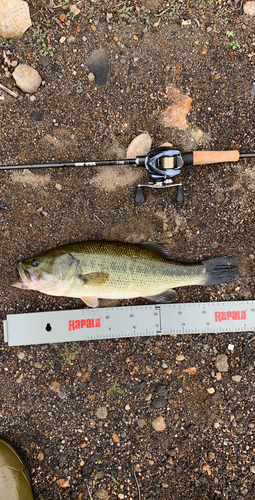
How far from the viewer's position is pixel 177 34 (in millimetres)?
3742

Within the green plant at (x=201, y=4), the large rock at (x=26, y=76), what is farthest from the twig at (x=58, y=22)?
the green plant at (x=201, y=4)

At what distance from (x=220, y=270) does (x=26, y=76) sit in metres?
3.46

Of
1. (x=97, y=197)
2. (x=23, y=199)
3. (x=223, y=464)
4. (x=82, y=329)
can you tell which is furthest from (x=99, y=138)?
(x=223, y=464)

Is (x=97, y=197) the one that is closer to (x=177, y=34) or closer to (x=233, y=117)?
(x=233, y=117)

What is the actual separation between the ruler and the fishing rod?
4.70ft

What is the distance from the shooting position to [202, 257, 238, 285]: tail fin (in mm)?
3674

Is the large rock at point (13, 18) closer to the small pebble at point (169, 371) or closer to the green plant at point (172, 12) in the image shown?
the green plant at point (172, 12)

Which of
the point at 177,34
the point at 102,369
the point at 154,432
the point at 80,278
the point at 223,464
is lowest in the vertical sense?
the point at 223,464

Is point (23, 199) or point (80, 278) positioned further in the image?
point (23, 199)

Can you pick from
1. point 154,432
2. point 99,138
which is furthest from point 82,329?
point 99,138

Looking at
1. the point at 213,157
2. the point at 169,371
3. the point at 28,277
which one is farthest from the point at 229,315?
the point at 28,277

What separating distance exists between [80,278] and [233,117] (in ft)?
9.36

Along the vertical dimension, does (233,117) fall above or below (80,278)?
above

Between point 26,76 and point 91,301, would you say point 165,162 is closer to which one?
point 91,301
